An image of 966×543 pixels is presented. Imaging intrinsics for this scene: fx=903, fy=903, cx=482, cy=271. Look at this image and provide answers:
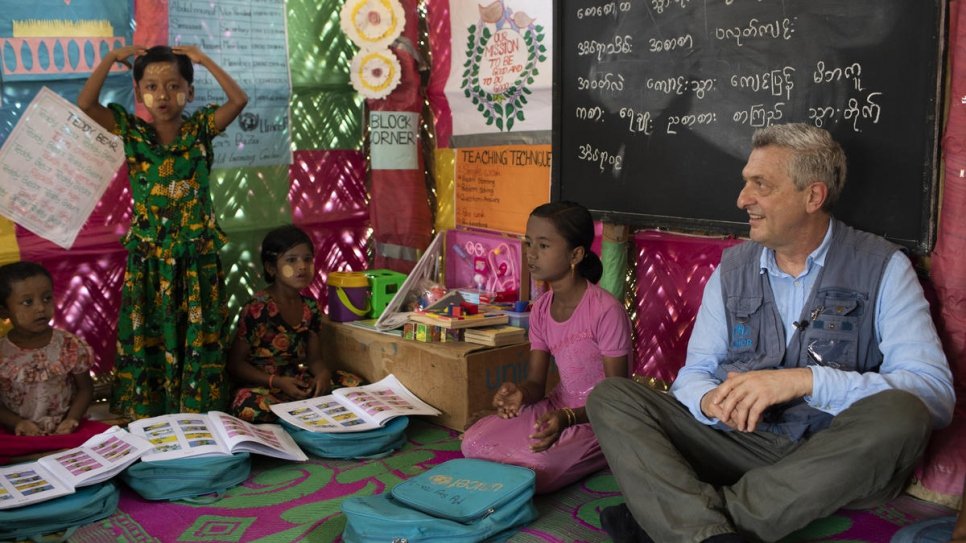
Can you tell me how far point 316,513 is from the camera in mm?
3121

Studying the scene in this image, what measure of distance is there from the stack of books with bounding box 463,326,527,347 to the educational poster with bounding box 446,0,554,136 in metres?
1.06

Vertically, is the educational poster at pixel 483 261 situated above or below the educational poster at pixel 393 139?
below

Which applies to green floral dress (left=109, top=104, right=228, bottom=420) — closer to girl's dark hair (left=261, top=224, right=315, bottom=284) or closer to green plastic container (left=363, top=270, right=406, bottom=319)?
girl's dark hair (left=261, top=224, right=315, bottom=284)

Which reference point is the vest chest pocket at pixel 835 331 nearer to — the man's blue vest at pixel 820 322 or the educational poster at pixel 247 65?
the man's blue vest at pixel 820 322

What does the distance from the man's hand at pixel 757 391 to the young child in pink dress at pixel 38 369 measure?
2.49 m

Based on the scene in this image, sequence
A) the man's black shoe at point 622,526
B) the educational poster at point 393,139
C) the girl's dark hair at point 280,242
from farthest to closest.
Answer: the educational poster at point 393,139 < the girl's dark hair at point 280,242 < the man's black shoe at point 622,526

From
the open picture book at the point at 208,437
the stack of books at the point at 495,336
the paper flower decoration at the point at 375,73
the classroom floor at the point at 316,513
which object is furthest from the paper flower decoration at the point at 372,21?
the classroom floor at the point at 316,513

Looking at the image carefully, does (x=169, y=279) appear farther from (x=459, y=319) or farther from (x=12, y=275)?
(x=459, y=319)

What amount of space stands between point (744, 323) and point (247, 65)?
121 inches

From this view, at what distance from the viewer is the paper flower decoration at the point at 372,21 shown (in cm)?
489

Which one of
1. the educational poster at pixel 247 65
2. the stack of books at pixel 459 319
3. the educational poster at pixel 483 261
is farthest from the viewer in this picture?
the educational poster at pixel 483 261

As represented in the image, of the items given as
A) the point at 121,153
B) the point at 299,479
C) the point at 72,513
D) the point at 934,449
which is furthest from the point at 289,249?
the point at 934,449

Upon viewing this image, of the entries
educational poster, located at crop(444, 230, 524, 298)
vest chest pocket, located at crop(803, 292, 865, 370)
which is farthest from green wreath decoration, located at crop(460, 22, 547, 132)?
vest chest pocket, located at crop(803, 292, 865, 370)

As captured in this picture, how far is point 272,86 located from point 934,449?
362 centimetres
